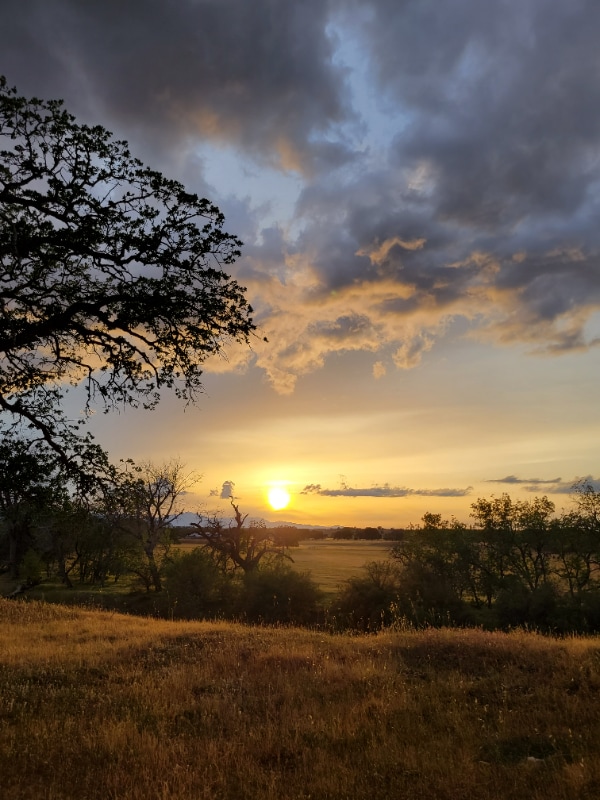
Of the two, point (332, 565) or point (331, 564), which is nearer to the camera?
point (332, 565)

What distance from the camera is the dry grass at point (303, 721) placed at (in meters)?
6.37

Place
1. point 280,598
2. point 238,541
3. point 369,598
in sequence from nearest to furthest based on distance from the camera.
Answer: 1. point 369,598
2. point 280,598
3. point 238,541

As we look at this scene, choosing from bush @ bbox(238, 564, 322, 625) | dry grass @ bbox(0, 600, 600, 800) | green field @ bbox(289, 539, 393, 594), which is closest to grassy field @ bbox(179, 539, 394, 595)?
Answer: green field @ bbox(289, 539, 393, 594)

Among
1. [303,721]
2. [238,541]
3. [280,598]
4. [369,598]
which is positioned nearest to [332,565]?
[238,541]

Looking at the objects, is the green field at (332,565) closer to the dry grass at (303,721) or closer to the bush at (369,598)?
the bush at (369,598)

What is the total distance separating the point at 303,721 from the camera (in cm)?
856

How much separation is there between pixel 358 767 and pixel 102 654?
9.88 m

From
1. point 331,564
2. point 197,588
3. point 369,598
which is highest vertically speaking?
point 197,588

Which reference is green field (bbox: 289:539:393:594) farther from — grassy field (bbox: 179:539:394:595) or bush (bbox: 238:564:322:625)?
bush (bbox: 238:564:322:625)

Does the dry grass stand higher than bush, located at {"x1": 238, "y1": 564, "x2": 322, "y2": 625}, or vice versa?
the dry grass

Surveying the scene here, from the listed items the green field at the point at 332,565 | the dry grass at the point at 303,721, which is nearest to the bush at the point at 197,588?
the green field at the point at 332,565

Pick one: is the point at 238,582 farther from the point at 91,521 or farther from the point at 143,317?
the point at 143,317

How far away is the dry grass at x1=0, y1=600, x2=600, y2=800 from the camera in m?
Result: 6.37

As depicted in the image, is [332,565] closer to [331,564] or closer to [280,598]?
[331,564]
